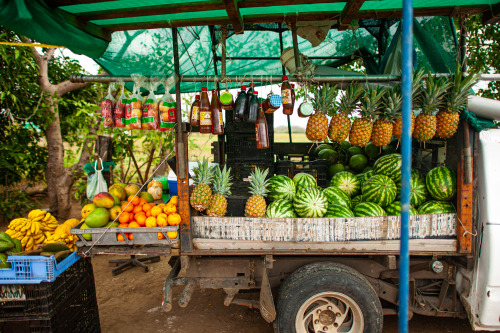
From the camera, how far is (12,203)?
7.36 metres

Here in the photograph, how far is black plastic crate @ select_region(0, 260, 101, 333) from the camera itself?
2998 millimetres

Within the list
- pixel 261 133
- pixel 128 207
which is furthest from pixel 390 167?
pixel 128 207

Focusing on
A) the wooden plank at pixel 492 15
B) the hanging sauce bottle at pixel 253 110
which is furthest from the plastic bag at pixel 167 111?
the wooden plank at pixel 492 15

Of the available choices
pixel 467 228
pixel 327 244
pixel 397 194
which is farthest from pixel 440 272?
pixel 327 244

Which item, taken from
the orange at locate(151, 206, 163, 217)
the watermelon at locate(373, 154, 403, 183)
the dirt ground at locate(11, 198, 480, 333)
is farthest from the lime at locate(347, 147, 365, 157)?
the orange at locate(151, 206, 163, 217)

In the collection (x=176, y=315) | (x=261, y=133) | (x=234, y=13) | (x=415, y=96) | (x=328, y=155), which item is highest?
(x=234, y=13)

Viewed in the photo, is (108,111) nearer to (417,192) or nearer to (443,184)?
(417,192)

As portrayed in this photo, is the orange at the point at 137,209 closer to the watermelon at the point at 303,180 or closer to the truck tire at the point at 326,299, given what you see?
the truck tire at the point at 326,299

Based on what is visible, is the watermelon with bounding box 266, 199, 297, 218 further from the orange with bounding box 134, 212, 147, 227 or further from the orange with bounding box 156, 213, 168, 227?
the orange with bounding box 134, 212, 147, 227

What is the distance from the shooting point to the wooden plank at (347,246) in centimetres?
323

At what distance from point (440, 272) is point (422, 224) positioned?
61cm

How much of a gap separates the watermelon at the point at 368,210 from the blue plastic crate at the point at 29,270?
3102mm

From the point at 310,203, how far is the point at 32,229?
337 centimetres

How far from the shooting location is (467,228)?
125 inches
